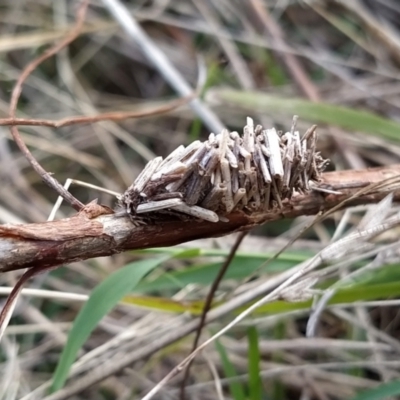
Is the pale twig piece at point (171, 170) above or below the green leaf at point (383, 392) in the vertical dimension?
above

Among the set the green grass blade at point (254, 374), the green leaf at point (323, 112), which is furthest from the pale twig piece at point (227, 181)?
the green leaf at point (323, 112)

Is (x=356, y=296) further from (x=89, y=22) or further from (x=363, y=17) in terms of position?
(x=89, y=22)

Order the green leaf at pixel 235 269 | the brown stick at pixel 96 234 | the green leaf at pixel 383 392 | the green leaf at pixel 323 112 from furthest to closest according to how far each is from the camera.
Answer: the green leaf at pixel 323 112
the green leaf at pixel 235 269
the green leaf at pixel 383 392
the brown stick at pixel 96 234

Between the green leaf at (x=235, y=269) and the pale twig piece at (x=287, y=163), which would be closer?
the pale twig piece at (x=287, y=163)

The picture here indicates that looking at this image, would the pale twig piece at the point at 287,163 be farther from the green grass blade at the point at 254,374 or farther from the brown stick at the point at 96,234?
the green grass blade at the point at 254,374

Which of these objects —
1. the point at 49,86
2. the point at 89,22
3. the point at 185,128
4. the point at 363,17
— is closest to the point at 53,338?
the point at 185,128

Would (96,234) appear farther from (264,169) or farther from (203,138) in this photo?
(203,138)

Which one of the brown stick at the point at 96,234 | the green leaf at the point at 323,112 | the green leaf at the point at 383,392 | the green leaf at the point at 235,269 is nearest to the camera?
the brown stick at the point at 96,234

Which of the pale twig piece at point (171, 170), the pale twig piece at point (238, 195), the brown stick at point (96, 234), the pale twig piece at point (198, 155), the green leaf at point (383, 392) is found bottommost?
the green leaf at point (383, 392)

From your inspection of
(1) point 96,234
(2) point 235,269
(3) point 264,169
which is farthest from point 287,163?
(2) point 235,269
